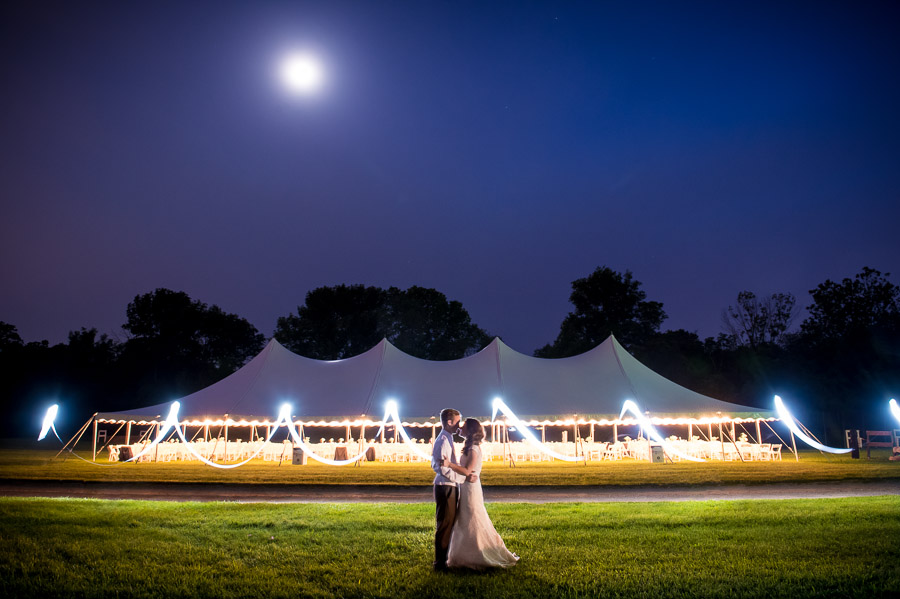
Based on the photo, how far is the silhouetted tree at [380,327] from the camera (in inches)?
1688

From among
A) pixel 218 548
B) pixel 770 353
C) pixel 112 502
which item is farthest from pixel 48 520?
pixel 770 353

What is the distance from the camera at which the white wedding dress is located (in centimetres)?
439

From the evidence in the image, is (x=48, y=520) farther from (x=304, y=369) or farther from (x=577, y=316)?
(x=577, y=316)

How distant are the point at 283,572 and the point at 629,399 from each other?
1425cm

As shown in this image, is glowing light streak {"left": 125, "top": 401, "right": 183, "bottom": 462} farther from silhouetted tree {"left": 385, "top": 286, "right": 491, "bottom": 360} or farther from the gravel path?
silhouetted tree {"left": 385, "top": 286, "right": 491, "bottom": 360}

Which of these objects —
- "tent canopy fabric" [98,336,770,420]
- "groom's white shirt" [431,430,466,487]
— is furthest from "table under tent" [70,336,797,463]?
"groom's white shirt" [431,430,466,487]

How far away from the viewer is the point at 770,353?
114 ft

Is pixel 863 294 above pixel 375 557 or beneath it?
above

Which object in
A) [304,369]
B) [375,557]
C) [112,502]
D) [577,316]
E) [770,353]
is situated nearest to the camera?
[375,557]

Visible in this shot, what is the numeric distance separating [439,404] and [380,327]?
85.3 ft

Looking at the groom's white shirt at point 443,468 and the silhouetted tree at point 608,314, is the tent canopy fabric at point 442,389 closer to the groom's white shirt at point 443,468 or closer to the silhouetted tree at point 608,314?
the groom's white shirt at point 443,468

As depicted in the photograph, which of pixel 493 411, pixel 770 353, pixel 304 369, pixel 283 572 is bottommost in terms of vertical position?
pixel 283 572

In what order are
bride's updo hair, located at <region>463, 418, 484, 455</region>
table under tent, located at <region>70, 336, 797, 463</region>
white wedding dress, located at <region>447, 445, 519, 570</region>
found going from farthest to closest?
table under tent, located at <region>70, 336, 797, 463</region> < bride's updo hair, located at <region>463, 418, 484, 455</region> < white wedding dress, located at <region>447, 445, 519, 570</region>

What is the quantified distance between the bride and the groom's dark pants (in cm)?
4
